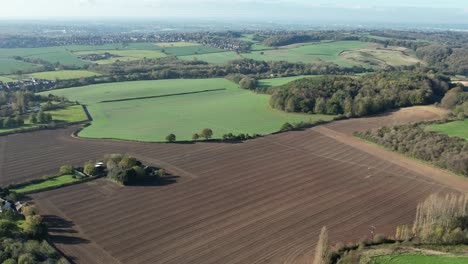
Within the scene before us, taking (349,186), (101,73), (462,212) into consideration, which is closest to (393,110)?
(349,186)

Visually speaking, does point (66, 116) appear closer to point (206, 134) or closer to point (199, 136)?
point (199, 136)

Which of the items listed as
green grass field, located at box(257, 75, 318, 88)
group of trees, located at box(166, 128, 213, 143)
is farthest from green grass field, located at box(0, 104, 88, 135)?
A: green grass field, located at box(257, 75, 318, 88)

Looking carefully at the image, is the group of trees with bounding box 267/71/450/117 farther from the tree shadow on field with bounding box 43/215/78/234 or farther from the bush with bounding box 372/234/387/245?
the tree shadow on field with bounding box 43/215/78/234

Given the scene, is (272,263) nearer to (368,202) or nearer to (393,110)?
(368,202)

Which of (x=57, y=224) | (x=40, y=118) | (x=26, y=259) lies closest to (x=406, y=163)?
(x=57, y=224)

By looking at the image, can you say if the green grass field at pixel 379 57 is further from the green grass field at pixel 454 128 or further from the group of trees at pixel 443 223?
the group of trees at pixel 443 223

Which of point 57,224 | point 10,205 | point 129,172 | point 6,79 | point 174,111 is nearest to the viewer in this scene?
point 57,224
